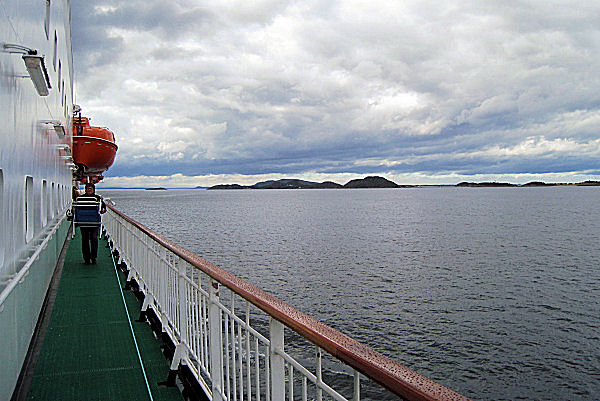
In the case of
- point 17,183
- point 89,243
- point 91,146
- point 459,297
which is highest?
point 91,146

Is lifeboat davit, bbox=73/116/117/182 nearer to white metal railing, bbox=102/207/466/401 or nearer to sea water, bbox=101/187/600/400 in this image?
sea water, bbox=101/187/600/400

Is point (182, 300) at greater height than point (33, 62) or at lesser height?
lesser

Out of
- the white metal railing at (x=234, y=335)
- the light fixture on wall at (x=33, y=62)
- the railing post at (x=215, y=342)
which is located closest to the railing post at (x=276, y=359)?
the white metal railing at (x=234, y=335)

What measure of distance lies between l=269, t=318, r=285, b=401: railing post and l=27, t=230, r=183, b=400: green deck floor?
5.81ft

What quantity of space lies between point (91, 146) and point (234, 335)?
12.4 m

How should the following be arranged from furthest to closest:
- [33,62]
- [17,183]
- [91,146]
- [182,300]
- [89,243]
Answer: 1. [91,146]
2. [89,243]
3. [182,300]
4. [17,183]
5. [33,62]

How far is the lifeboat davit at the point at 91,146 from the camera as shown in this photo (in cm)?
1377

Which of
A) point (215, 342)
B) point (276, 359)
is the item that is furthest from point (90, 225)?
point (276, 359)

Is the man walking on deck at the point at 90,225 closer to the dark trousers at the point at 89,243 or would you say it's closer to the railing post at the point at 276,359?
the dark trousers at the point at 89,243

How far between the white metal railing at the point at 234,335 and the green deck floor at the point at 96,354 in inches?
11.5

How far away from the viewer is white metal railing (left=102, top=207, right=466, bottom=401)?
1253 mm

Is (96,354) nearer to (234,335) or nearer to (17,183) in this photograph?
(17,183)

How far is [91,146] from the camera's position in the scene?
45.1 ft

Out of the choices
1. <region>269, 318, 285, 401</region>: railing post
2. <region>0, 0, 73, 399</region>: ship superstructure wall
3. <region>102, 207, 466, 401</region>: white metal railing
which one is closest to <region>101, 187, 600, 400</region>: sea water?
<region>102, 207, 466, 401</region>: white metal railing
